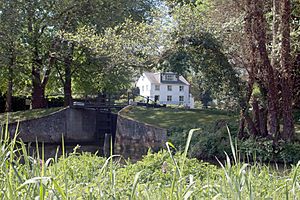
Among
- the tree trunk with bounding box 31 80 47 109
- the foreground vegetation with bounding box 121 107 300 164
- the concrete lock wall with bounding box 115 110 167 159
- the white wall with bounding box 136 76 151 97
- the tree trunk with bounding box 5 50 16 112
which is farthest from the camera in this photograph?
the white wall with bounding box 136 76 151 97

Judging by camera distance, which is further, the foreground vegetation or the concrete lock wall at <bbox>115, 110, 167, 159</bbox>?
the concrete lock wall at <bbox>115, 110, 167, 159</bbox>

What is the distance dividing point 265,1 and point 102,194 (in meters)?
9.68

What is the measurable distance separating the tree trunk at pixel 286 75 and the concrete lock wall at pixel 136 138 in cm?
375

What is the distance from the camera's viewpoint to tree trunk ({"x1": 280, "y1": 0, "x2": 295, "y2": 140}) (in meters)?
9.84

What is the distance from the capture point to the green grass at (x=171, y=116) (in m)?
13.7

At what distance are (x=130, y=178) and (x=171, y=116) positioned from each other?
10752mm

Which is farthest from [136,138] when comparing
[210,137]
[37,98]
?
[37,98]

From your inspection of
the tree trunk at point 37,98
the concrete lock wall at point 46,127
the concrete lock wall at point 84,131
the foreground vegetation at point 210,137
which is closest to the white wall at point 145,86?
the tree trunk at point 37,98

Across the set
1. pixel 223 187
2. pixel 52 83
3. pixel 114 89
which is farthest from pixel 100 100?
pixel 223 187

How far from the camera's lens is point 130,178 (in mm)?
4246

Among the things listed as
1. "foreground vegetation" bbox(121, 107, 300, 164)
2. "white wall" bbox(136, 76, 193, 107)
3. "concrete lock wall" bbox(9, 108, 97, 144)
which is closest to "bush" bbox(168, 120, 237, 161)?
"foreground vegetation" bbox(121, 107, 300, 164)

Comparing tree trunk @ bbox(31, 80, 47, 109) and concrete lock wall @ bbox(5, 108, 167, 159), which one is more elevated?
tree trunk @ bbox(31, 80, 47, 109)

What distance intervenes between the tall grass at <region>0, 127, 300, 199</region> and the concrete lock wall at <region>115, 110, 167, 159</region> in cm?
795

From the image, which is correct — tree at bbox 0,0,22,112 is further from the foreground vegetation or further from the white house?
the white house
